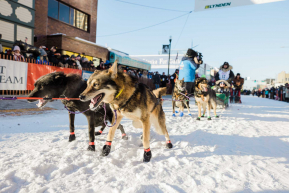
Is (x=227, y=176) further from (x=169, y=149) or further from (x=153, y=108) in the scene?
(x=153, y=108)

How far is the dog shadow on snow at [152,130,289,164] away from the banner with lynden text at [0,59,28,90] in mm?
6754

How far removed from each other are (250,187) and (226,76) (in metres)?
9.60

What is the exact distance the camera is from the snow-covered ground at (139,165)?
1.92m

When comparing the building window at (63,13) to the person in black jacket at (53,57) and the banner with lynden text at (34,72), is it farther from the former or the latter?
the banner with lynden text at (34,72)

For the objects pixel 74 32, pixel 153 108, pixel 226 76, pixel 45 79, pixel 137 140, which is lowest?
pixel 137 140

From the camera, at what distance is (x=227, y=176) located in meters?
2.19

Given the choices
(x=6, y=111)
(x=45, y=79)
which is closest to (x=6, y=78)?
(x=6, y=111)

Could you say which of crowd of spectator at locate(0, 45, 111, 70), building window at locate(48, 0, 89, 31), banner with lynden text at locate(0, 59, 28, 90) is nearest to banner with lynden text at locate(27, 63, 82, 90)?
banner with lynden text at locate(0, 59, 28, 90)

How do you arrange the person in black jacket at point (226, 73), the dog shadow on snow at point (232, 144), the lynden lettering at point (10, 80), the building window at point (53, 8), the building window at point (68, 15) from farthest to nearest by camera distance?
the building window at point (68, 15) < the building window at point (53, 8) < the person in black jacket at point (226, 73) < the lynden lettering at point (10, 80) < the dog shadow on snow at point (232, 144)

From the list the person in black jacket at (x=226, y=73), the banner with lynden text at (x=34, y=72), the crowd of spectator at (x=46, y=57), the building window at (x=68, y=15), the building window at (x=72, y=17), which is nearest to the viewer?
the crowd of spectator at (x=46, y=57)

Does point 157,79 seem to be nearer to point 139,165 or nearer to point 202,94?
point 202,94

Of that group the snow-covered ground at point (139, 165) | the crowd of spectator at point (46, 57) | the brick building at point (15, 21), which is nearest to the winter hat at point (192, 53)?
the snow-covered ground at point (139, 165)

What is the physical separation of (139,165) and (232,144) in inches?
83.3

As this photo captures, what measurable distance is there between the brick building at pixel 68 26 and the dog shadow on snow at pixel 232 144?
43.9ft
